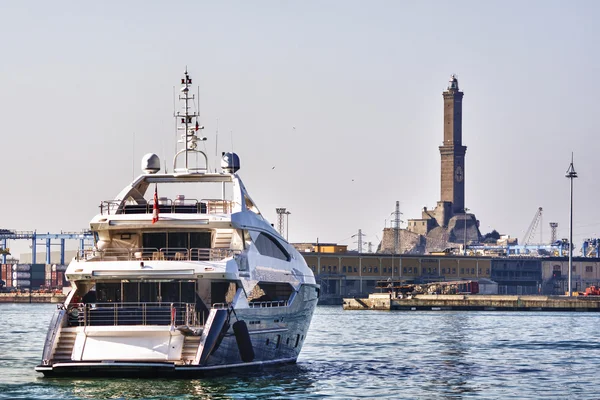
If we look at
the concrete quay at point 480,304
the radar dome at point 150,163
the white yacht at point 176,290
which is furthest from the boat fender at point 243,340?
the concrete quay at point 480,304

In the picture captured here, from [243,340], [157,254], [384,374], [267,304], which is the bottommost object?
[384,374]

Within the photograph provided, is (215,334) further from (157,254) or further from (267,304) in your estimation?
(267,304)

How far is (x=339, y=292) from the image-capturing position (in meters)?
188

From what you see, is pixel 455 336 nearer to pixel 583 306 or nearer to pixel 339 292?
pixel 583 306

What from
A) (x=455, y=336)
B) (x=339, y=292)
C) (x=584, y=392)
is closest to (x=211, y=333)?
(x=584, y=392)

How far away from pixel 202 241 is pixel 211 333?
16.7 ft

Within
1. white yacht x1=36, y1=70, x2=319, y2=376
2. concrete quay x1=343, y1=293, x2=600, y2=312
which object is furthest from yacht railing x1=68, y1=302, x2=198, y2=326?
concrete quay x1=343, y1=293, x2=600, y2=312

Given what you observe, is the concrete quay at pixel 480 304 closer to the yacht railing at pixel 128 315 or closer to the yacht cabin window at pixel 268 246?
the yacht cabin window at pixel 268 246

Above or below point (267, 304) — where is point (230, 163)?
above

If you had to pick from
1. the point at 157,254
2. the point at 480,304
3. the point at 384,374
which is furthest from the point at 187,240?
the point at 480,304

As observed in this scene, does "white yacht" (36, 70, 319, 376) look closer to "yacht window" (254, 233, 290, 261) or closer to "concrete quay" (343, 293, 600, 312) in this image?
"yacht window" (254, 233, 290, 261)

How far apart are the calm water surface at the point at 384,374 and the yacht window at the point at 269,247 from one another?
400 centimetres

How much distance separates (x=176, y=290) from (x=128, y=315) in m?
1.94

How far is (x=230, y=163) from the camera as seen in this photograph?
4303 centimetres
